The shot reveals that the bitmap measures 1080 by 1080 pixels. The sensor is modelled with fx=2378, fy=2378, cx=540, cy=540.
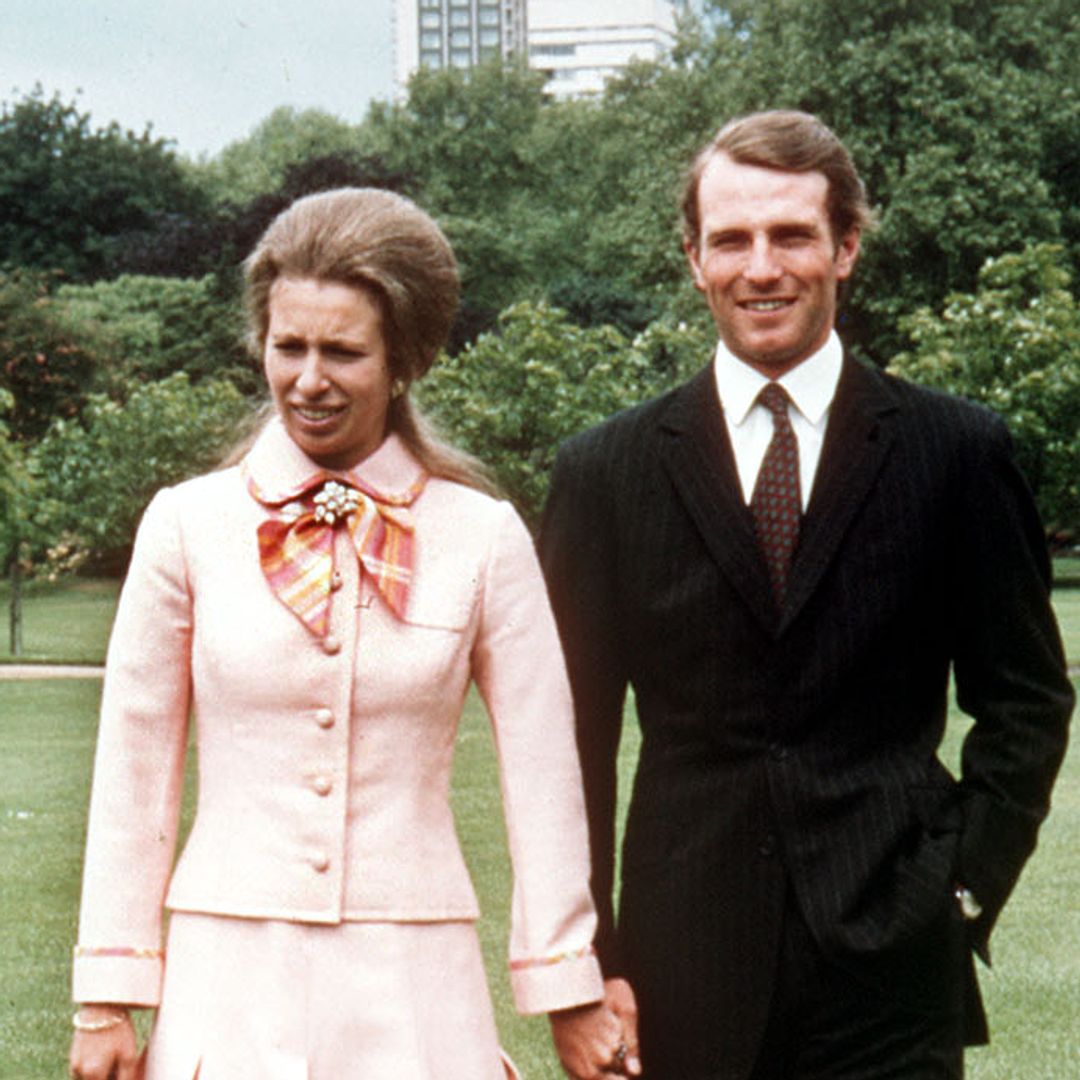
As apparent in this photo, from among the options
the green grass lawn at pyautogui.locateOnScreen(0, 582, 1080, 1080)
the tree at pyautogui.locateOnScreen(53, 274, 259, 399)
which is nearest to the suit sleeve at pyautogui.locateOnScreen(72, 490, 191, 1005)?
the green grass lawn at pyautogui.locateOnScreen(0, 582, 1080, 1080)

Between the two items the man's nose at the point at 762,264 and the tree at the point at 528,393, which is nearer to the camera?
the man's nose at the point at 762,264

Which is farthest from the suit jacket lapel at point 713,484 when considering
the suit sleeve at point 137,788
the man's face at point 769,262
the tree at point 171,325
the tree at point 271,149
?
the tree at point 271,149

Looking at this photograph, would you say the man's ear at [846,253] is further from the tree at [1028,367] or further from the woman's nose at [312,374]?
the tree at [1028,367]

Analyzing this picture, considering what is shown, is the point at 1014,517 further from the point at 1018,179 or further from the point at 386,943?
the point at 1018,179

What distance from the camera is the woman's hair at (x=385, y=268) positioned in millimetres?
3746

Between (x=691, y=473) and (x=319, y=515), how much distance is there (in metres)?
0.66

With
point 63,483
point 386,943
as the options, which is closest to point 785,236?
point 386,943

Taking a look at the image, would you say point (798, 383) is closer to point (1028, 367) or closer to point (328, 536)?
point (328, 536)

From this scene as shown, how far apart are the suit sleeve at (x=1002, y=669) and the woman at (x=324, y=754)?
700mm

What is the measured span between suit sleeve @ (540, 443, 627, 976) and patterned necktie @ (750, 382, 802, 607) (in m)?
0.27

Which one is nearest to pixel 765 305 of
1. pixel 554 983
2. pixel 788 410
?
pixel 788 410

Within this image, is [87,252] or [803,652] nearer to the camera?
[803,652]

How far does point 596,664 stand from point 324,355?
75 centimetres

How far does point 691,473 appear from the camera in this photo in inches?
161
